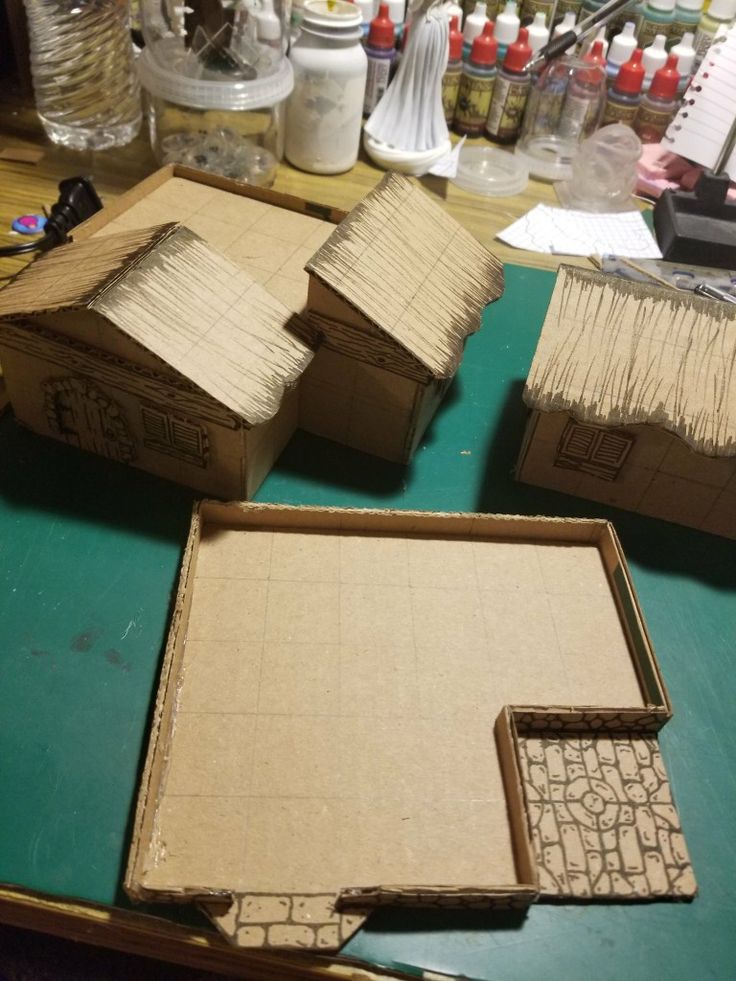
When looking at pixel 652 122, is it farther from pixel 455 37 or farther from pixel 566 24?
pixel 455 37

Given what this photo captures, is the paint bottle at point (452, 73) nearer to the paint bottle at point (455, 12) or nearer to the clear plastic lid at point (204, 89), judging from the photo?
the paint bottle at point (455, 12)

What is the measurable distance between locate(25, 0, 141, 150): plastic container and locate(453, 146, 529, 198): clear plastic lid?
600 mm

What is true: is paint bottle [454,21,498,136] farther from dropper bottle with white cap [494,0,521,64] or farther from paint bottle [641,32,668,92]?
paint bottle [641,32,668,92]

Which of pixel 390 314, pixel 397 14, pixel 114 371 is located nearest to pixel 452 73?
pixel 397 14

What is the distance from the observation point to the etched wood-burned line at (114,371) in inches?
28.7

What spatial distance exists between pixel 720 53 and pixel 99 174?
1063 millimetres

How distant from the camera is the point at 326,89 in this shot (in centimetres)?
125

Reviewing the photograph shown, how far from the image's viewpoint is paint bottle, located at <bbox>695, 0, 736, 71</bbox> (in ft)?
4.60

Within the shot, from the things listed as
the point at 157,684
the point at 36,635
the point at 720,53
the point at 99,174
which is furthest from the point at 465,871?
the point at 720,53

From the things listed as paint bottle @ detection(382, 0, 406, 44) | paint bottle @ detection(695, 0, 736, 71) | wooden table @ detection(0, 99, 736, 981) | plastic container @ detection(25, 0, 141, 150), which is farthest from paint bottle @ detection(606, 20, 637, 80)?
plastic container @ detection(25, 0, 141, 150)

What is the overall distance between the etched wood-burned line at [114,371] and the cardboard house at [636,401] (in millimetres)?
324

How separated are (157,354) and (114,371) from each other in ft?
0.24

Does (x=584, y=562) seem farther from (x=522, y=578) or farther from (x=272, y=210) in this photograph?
(x=272, y=210)

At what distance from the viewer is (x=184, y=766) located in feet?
2.05
